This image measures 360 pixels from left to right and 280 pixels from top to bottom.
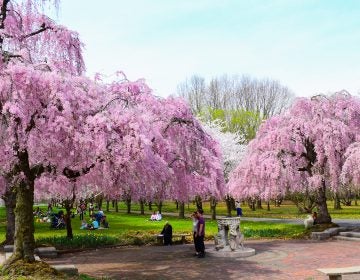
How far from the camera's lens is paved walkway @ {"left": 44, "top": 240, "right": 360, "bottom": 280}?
538 inches

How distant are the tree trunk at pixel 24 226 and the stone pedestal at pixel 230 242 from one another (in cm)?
723

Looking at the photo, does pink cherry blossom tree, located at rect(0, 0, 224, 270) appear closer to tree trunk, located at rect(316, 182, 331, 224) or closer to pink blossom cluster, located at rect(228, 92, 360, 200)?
pink blossom cluster, located at rect(228, 92, 360, 200)

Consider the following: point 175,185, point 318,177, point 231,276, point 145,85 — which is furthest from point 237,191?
point 231,276

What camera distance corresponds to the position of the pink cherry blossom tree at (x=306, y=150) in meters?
23.6

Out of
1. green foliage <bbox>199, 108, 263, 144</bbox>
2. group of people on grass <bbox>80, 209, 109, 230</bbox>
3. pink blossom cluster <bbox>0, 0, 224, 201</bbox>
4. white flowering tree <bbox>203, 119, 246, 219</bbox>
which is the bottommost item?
group of people on grass <bbox>80, 209, 109, 230</bbox>

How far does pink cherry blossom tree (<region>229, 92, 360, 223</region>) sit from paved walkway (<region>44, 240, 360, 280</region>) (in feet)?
13.0

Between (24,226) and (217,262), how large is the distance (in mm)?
6526

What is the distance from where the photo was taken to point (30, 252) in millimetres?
12680

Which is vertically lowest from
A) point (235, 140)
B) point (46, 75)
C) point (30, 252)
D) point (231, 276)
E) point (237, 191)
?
point (231, 276)

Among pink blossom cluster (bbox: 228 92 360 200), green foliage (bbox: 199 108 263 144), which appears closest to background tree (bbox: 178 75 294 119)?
green foliage (bbox: 199 108 263 144)

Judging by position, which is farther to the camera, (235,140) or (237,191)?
(235,140)

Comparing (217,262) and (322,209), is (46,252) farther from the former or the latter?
(322,209)

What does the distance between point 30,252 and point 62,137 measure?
3176 mm

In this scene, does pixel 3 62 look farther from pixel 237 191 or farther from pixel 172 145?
pixel 237 191
